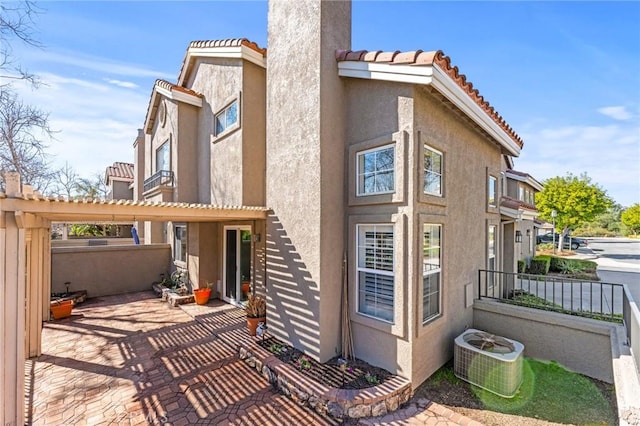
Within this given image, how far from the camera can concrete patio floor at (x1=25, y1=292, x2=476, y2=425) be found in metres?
5.48

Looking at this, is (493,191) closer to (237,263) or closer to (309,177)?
(309,177)

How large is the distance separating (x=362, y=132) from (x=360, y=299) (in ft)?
14.3

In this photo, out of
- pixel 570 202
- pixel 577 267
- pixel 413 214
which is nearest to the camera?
pixel 413 214

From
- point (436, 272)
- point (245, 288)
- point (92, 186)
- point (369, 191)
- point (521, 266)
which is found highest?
point (92, 186)

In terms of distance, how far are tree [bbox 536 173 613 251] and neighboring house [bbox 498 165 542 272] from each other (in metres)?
7.74

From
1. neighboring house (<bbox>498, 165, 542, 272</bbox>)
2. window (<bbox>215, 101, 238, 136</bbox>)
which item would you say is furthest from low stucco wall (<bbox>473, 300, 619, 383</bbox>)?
window (<bbox>215, 101, 238, 136</bbox>)

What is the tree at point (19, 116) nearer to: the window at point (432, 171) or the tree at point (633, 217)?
the window at point (432, 171)

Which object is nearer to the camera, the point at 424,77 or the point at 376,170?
the point at 424,77

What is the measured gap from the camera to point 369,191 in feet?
23.5

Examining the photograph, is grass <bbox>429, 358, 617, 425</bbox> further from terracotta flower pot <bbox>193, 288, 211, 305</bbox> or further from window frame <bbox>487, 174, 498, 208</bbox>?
terracotta flower pot <bbox>193, 288, 211, 305</bbox>

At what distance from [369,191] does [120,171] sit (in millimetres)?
28259

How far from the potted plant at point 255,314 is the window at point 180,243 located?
668cm

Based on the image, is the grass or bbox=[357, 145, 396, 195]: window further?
bbox=[357, 145, 396, 195]: window

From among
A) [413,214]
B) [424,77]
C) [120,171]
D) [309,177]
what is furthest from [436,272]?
[120,171]
